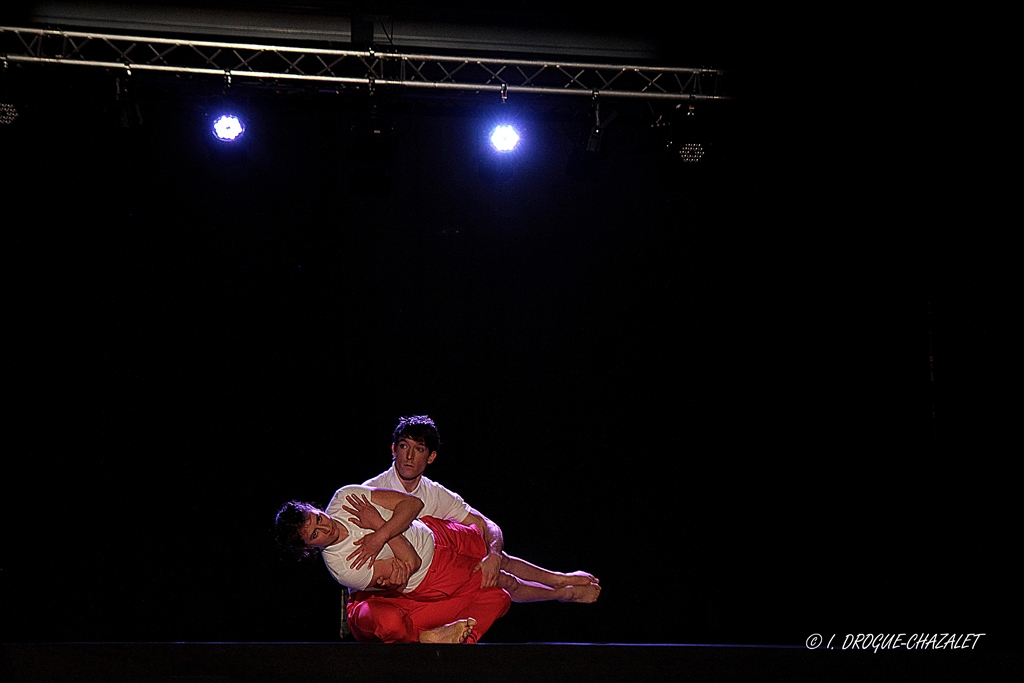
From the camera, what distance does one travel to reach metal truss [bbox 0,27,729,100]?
3900 mm

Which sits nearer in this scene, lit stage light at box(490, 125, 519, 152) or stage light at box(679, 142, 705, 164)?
stage light at box(679, 142, 705, 164)

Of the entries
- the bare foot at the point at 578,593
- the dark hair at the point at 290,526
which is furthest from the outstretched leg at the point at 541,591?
the dark hair at the point at 290,526

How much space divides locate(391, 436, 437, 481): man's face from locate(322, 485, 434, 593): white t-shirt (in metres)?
0.37

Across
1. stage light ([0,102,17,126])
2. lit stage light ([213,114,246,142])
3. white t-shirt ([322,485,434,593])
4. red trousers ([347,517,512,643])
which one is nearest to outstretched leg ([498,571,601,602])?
red trousers ([347,517,512,643])

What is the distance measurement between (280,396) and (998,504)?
400 cm

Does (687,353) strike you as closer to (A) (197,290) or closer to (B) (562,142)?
(B) (562,142)

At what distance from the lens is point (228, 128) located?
167 inches

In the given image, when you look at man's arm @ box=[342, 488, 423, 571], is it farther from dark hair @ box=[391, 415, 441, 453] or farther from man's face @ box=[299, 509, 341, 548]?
dark hair @ box=[391, 415, 441, 453]

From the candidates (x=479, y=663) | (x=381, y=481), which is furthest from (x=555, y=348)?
(x=479, y=663)

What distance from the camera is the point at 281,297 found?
4.50 metres

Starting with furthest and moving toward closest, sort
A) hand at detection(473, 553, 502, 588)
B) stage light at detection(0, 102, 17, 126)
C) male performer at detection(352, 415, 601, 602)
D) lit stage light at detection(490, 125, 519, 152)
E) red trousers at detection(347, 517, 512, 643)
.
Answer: lit stage light at detection(490, 125, 519, 152) < stage light at detection(0, 102, 17, 126) < male performer at detection(352, 415, 601, 602) < hand at detection(473, 553, 502, 588) < red trousers at detection(347, 517, 512, 643)

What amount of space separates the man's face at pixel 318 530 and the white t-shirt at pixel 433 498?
1.97 ft

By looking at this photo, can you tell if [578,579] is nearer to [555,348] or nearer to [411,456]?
[411,456]

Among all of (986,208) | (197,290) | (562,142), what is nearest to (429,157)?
(562,142)
